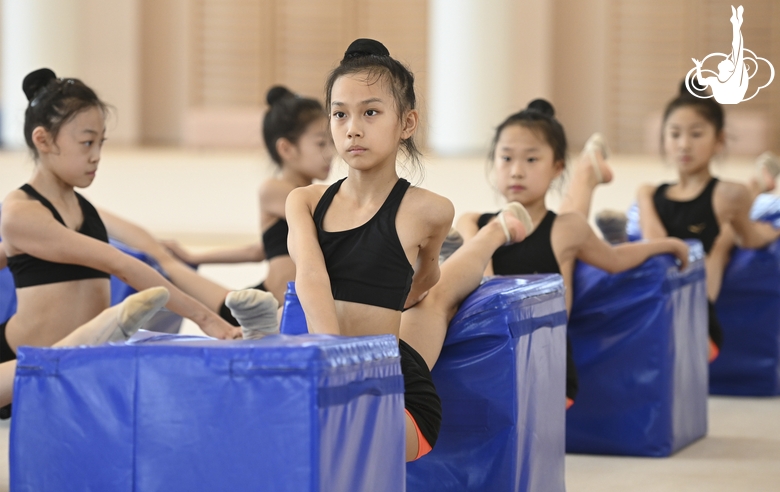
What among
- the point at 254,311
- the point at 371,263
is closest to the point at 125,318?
the point at 254,311

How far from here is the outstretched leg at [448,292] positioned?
2.01 meters

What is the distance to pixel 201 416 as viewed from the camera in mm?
1403

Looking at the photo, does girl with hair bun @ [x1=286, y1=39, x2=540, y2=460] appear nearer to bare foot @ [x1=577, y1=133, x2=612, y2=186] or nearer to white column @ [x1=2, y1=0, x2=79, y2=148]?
bare foot @ [x1=577, y1=133, x2=612, y2=186]

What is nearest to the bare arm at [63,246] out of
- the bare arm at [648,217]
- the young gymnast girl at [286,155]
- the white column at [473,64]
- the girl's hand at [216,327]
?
the girl's hand at [216,327]

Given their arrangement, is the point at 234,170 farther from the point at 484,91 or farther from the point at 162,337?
the point at 162,337

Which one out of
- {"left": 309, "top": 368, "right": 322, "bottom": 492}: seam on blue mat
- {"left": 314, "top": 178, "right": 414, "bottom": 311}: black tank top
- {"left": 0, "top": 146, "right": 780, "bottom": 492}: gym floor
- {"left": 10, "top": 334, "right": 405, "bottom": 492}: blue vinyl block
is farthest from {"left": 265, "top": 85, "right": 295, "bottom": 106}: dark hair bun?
{"left": 0, "top": 146, "right": 780, "bottom": 492}: gym floor

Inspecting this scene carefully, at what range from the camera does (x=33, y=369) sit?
1497mm

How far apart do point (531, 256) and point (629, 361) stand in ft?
1.34

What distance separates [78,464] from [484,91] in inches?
255

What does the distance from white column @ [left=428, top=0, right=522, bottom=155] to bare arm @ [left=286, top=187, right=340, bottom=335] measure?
18.8 feet

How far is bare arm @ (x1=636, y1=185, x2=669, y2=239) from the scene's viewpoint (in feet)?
12.2

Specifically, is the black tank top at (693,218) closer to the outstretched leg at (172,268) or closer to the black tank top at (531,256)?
the black tank top at (531,256)

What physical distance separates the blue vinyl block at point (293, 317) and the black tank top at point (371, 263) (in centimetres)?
8

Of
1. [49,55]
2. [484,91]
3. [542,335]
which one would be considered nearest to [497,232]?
[542,335]
